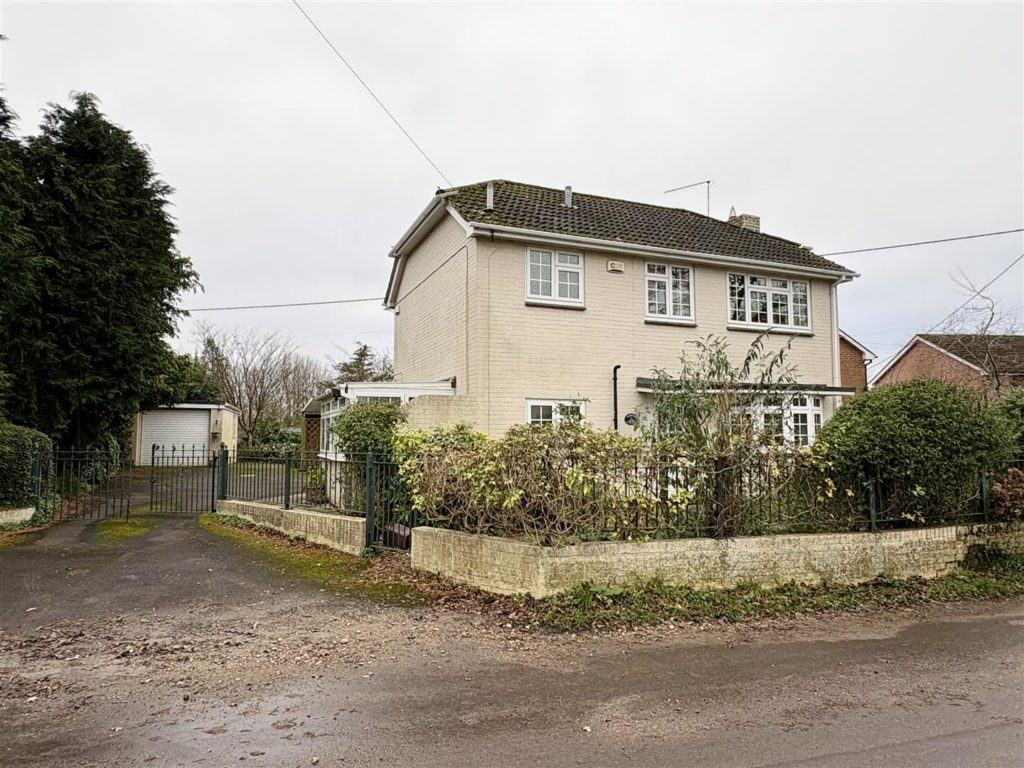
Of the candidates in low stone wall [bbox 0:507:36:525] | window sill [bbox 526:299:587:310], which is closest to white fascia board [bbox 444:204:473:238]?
window sill [bbox 526:299:587:310]

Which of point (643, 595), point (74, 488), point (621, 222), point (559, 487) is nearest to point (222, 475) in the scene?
point (74, 488)

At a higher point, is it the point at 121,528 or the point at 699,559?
the point at 699,559

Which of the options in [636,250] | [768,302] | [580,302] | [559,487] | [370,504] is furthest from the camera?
[768,302]

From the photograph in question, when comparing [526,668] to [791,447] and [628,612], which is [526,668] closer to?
[628,612]

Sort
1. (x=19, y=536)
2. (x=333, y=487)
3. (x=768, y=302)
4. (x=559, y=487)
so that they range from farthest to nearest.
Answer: (x=768, y=302)
(x=333, y=487)
(x=19, y=536)
(x=559, y=487)

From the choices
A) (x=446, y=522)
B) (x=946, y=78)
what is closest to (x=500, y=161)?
(x=946, y=78)


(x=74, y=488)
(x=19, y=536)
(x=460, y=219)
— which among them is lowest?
(x=19, y=536)

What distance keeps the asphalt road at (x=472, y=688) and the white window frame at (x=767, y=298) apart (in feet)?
31.6

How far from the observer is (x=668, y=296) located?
15.6 m

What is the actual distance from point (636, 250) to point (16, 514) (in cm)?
1348

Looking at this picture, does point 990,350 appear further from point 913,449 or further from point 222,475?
point 222,475

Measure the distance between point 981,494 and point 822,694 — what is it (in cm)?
594

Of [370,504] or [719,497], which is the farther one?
[370,504]

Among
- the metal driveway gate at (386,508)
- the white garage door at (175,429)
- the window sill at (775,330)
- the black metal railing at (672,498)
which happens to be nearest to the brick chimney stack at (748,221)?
the window sill at (775,330)
